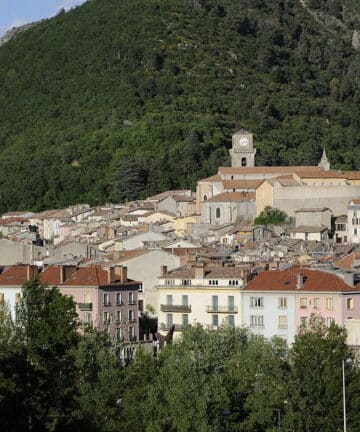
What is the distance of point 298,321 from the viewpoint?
6469cm

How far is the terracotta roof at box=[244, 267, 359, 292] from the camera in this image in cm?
6412

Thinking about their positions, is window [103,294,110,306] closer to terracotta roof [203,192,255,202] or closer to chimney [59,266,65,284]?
chimney [59,266,65,284]

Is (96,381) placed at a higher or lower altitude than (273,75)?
lower

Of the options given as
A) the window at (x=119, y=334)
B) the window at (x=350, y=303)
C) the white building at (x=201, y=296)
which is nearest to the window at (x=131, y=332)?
the window at (x=119, y=334)

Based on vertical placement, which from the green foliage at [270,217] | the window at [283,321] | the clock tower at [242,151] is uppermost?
the clock tower at [242,151]

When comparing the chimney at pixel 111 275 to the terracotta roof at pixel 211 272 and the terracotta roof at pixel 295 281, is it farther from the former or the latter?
the terracotta roof at pixel 295 281

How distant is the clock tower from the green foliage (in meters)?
28.0

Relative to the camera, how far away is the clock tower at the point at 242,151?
140875 millimetres

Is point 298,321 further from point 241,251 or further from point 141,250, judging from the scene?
point 241,251

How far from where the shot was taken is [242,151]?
142 meters

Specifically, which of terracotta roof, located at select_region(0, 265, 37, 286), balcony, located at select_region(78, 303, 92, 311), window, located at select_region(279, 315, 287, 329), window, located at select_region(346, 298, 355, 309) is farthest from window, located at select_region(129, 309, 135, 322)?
window, located at select_region(346, 298, 355, 309)

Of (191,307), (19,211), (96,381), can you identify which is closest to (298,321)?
(191,307)

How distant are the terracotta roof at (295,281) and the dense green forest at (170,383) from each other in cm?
660

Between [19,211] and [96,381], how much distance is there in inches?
3639
